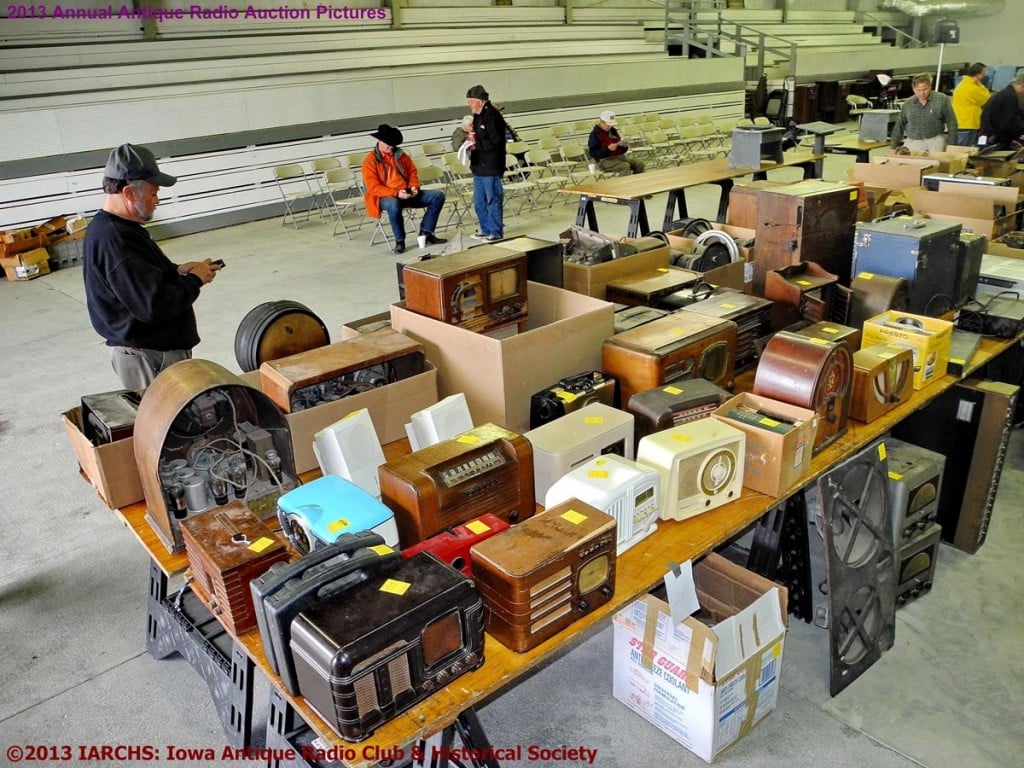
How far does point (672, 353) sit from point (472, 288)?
766 millimetres

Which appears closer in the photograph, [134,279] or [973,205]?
[134,279]

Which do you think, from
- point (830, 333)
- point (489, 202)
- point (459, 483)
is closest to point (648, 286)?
point (830, 333)

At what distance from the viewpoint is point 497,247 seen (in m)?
3.34

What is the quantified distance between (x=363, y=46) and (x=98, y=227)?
9.90 meters

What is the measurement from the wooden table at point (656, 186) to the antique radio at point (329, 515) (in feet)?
15.9

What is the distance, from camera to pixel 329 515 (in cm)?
202

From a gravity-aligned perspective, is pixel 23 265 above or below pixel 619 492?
below

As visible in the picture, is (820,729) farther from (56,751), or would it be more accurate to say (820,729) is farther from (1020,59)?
(1020,59)

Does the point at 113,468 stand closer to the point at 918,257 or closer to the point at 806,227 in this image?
the point at 806,227

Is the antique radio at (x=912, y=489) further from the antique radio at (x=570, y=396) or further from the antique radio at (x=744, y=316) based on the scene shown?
the antique radio at (x=570, y=396)

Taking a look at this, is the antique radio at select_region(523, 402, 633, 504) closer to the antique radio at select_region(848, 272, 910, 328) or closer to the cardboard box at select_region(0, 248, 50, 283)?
the antique radio at select_region(848, 272, 910, 328)

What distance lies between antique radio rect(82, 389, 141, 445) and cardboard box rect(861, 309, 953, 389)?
266 centimetres

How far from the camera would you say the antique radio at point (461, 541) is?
6.42ft

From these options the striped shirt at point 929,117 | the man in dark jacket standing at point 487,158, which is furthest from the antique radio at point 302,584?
the striped shirt at point 929,117
